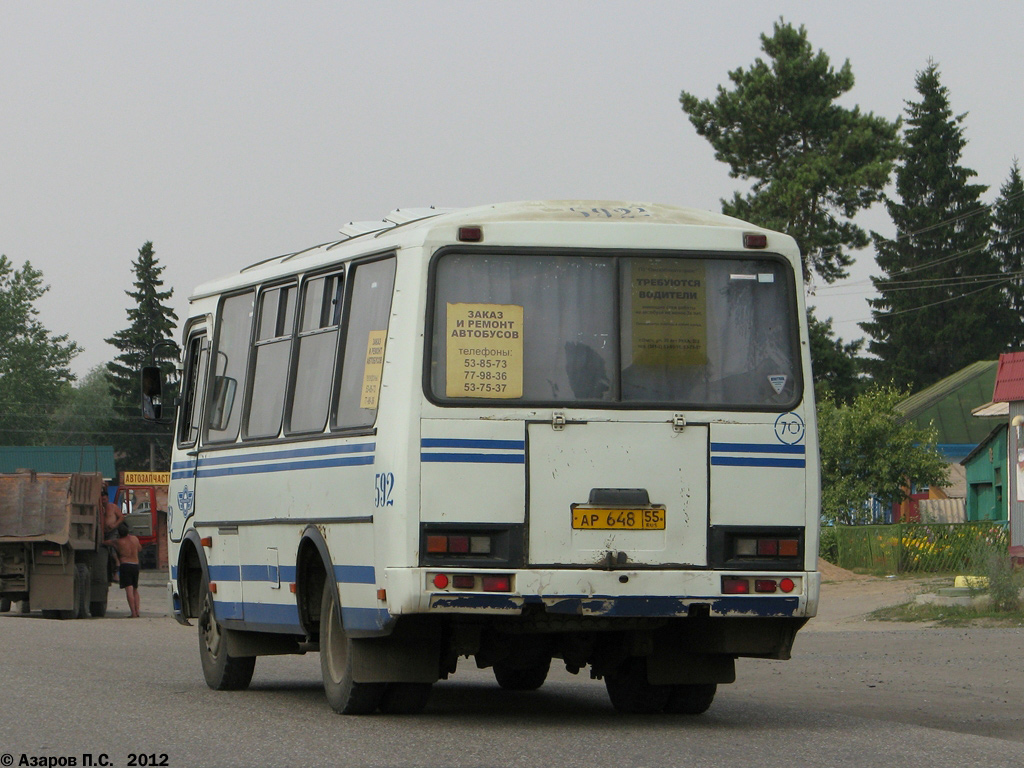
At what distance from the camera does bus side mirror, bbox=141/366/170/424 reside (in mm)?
14367

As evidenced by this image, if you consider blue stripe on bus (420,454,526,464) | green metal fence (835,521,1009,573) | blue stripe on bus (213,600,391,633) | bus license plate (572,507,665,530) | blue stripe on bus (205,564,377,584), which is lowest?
blue stripe on bus (213,600,391,633)

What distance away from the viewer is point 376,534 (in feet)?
34.0

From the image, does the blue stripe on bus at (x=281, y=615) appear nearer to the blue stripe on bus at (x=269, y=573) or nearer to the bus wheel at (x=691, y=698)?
the blue stripe on bus at (x=269, y=573)

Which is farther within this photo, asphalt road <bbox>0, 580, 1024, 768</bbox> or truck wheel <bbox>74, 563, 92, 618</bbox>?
truck wheel <bbox>74, 563, 92, 618</bbox>

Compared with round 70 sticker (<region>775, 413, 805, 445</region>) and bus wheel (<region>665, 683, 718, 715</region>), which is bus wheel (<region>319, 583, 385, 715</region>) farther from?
round 70 sticker (<region>775, 413, 805, 445</region>)

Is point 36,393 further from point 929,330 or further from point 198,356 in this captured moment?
point 198,356

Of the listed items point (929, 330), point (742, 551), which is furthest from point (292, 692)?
point (929, 330)

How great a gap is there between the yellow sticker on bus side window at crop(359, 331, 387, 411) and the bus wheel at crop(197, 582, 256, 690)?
3.41m

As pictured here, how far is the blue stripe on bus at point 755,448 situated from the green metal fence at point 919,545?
24653mm

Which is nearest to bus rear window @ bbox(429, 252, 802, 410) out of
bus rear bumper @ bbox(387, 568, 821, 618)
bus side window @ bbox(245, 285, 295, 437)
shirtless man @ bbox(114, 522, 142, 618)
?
bus rear bumper @ bbox(387, 568, 821, 618)

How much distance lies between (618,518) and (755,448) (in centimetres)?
92

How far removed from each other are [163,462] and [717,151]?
5657cm

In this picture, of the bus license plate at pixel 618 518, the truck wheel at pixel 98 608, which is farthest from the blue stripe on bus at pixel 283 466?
the truck wheel at pixel 98 608

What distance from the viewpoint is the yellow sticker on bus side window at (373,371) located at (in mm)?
10586
